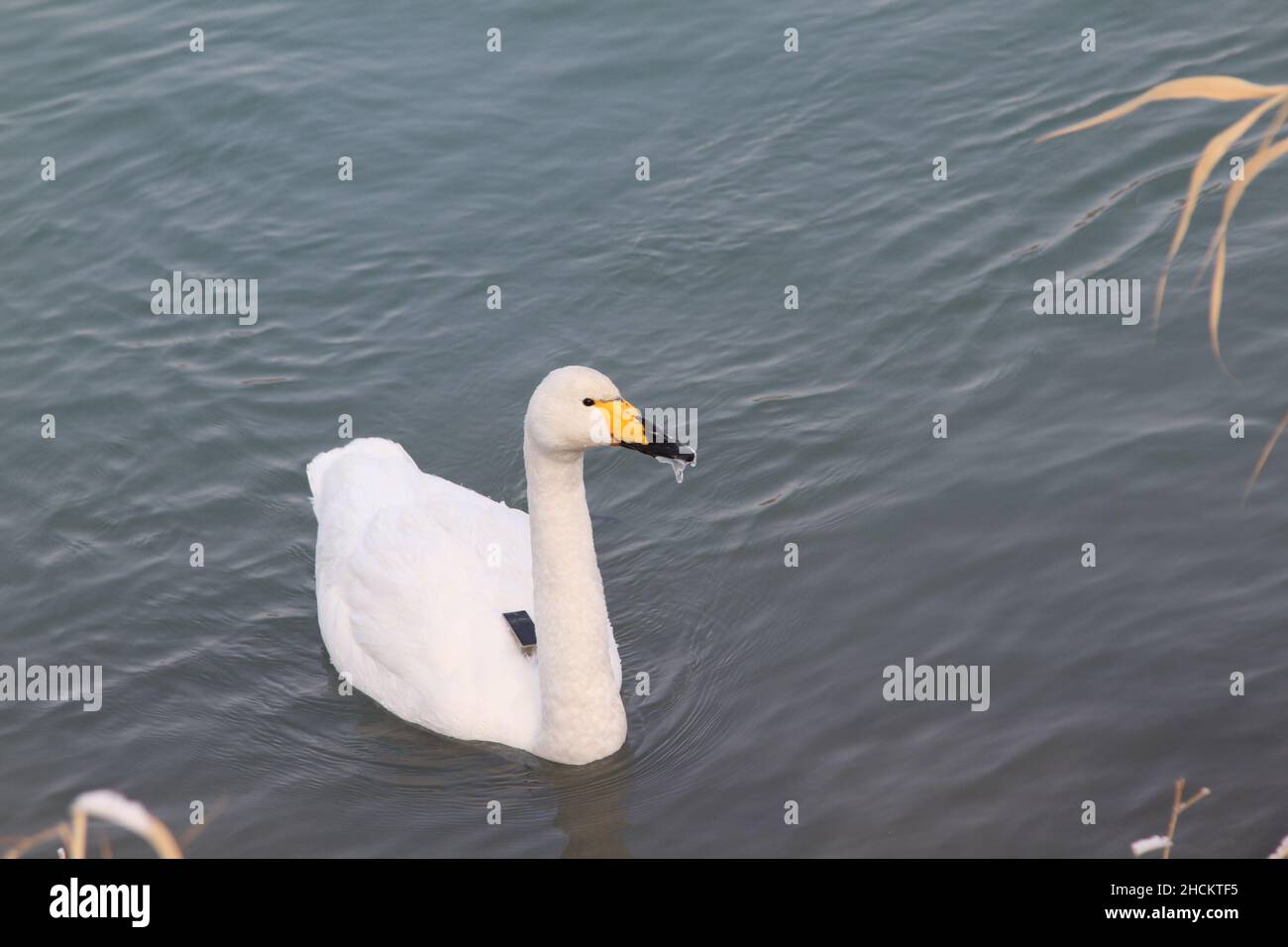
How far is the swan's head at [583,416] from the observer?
24.6ft

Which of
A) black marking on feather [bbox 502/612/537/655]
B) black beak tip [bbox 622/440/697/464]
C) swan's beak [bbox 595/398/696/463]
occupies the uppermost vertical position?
swan's beak [bbox 595/398/696/463]

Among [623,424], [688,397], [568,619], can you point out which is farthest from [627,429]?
[688,397]

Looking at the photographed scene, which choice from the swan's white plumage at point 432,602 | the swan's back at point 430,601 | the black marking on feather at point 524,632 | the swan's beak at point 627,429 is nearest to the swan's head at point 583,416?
the swan's beak at point 627,429

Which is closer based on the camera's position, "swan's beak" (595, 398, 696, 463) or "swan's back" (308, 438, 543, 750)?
"swan's beak" (595, 398, 696, 463)

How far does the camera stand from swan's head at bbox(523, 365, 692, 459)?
750 centimetres

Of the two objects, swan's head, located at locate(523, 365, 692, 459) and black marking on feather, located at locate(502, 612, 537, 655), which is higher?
swan's head, located at locate(523, 365, 692, 459)

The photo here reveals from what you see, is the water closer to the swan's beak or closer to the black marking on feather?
the black marking on feather

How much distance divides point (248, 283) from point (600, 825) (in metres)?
7.11

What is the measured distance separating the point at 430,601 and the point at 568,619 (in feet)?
3.47

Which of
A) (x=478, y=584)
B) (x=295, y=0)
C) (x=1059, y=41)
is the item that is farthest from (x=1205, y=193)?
(x=295, y=0)

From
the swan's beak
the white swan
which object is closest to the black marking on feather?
the white swan

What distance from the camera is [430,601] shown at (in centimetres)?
884

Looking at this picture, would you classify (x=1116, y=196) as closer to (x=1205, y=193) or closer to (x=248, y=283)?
(x=1205, y=193)

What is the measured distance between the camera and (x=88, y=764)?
885 cm
